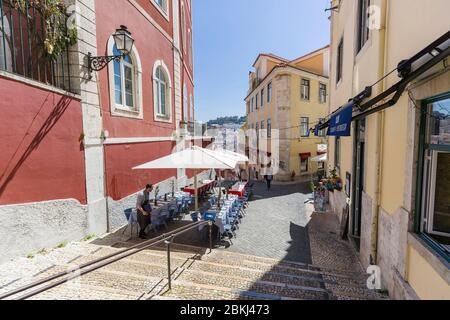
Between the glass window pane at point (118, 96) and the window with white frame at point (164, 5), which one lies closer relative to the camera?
the glass window pane at point (118, 96)

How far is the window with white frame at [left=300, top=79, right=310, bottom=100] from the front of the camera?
22.4m

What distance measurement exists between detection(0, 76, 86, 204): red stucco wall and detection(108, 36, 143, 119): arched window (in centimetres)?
191

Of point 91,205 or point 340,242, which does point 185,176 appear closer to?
point 91,205

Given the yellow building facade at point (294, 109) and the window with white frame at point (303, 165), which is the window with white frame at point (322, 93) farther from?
the window with white frame at point (303, 165)

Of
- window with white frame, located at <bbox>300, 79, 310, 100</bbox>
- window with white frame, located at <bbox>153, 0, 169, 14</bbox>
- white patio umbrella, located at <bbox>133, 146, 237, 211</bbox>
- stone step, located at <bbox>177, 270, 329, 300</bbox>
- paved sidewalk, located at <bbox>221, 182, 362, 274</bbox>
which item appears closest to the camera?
stone step, located at <bbox>177, 270, 329, 300</bbox>

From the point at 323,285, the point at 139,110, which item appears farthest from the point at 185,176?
the point at 323,285

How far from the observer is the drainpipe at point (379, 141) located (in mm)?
4836

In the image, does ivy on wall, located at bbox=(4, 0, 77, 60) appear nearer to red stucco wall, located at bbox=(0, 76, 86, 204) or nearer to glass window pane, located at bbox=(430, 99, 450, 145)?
red stucco wall, located at bbox=(0, 76, 86, 204)

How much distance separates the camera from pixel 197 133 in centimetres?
1781

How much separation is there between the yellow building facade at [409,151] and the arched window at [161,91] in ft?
26.1

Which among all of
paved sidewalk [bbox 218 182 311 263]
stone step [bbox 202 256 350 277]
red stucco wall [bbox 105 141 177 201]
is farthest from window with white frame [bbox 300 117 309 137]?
stone step [bbox 202 256 350 277]

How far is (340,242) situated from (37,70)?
9239 millimetres

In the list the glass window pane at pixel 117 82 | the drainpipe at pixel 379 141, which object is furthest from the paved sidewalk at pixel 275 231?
the glass window pane at pixel 117 82

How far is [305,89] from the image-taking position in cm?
2272
